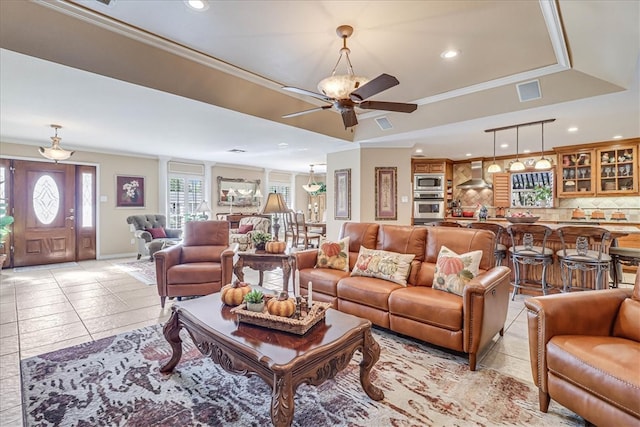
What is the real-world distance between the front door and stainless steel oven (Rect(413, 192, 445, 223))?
8.22 m

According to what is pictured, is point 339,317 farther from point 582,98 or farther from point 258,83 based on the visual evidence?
point 582,98

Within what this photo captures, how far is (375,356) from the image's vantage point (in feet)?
6.31

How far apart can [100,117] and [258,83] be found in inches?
97.4

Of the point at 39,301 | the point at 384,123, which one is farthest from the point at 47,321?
the point at 384,123

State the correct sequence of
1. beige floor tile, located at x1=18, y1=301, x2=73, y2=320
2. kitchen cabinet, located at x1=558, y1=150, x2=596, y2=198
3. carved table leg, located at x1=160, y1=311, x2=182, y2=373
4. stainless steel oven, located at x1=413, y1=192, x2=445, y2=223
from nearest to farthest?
carved table leg, located at x1=160, y1=311, x2=182, y2=373 < beige floor tile, located at x1=18, y1=301, x2=73, y2=320 < kitchen cabinet, located at x1=558, y1=150, x2=596, y2=198 < stainless steel oven, located at x1=413, y1=192, x2=445, y2=223

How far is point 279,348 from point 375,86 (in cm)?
206

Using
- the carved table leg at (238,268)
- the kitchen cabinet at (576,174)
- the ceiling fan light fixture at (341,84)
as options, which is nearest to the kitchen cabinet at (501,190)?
the kitchen cabinet at (576,174)

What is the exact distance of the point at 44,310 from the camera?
140 inches

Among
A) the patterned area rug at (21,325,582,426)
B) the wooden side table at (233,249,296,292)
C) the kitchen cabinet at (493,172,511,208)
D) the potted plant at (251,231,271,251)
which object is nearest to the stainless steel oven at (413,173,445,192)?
the kitchen cabinet at (493,172,511,208)

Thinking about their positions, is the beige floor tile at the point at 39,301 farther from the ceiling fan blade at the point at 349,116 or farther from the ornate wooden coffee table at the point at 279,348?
the ceiling fan blade at the point at 349,116

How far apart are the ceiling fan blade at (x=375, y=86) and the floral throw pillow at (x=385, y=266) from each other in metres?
1.59

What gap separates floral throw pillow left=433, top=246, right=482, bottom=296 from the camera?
8.52ft

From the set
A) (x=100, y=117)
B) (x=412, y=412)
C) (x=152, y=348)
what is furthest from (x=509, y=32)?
(x=100, y=117)

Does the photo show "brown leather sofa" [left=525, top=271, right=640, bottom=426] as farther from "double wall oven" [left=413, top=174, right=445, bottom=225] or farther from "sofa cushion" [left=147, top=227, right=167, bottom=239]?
"sofa cushion" [left=147, top=227, right=167, bottom=239]
